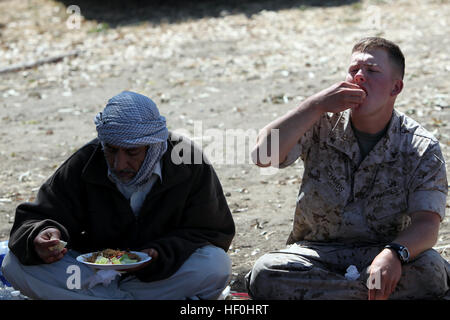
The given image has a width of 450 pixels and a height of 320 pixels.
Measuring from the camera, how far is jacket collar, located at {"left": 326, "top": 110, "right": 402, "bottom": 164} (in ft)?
12.8

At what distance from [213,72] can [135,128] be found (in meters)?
6.79

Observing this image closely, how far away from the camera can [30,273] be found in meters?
3.90

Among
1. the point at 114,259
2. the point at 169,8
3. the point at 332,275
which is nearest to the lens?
the point at 114,259

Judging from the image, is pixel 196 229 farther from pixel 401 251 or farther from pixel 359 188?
pixel 401 251

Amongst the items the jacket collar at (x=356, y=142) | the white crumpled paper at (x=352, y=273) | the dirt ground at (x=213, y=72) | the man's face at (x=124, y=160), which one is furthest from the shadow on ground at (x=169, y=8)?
the white crumpled paper at (x=352, y=273)

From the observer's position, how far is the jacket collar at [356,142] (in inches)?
153

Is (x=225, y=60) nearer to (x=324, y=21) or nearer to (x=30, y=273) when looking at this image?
(x=324, y=21)

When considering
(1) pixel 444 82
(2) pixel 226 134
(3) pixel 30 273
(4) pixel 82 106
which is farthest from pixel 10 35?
(3) pixel 30 273

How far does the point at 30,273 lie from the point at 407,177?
2074 mm

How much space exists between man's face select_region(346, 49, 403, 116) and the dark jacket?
3.09 ft

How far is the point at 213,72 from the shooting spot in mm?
10438

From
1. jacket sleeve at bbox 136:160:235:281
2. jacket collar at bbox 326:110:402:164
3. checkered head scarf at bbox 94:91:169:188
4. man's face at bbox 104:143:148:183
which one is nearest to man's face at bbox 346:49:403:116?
jacket collar at bbox 326:110:402:164

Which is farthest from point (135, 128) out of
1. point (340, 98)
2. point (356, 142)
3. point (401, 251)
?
point (401, 251)
